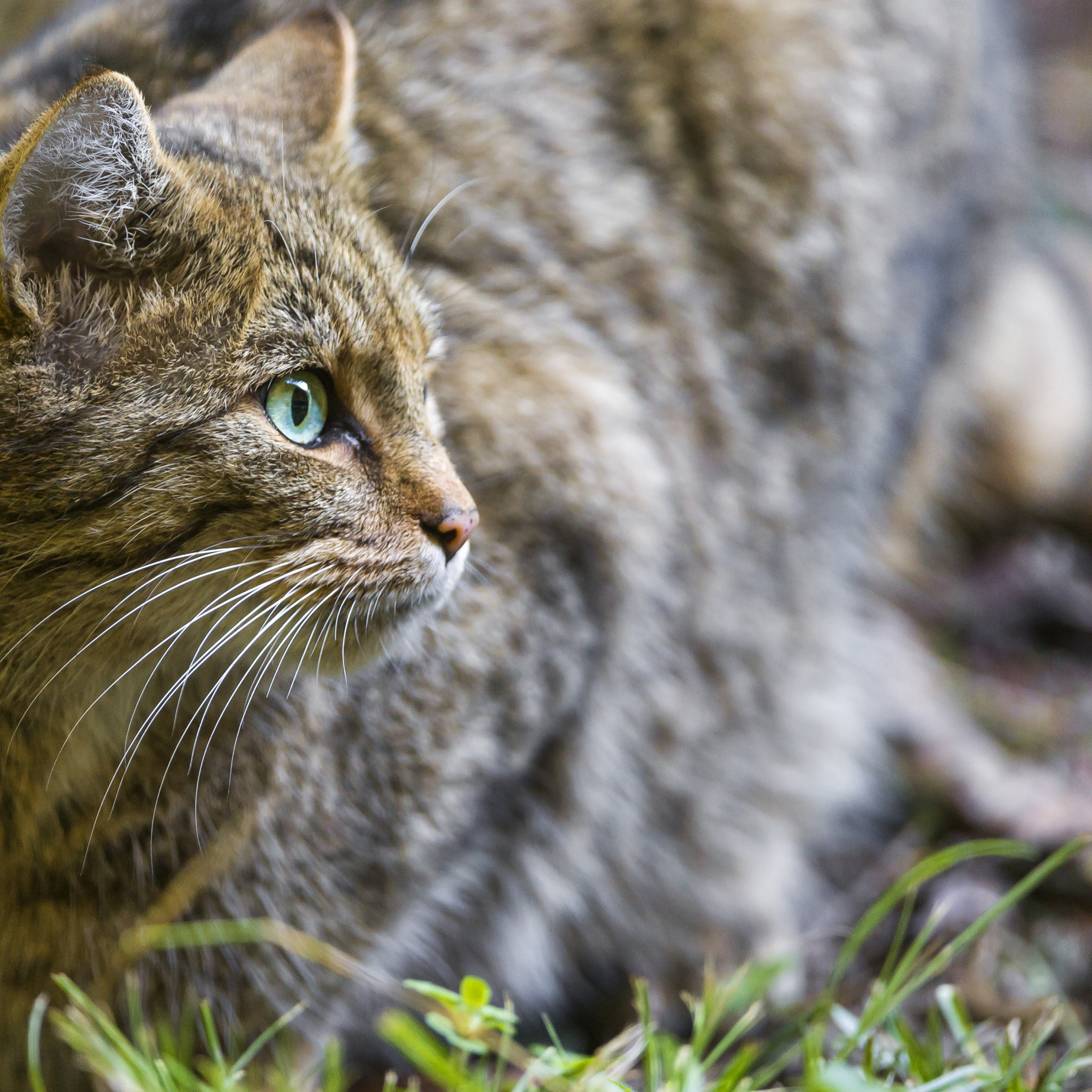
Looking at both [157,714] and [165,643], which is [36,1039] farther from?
[165,643]

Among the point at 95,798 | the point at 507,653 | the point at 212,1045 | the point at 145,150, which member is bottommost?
the point at 212,1045

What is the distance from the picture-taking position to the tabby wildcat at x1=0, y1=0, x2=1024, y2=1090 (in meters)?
1.15

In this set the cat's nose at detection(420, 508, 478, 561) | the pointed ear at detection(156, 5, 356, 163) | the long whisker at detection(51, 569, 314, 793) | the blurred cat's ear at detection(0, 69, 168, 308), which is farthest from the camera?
the pointed ear at detection(156, 5, 356, 163)

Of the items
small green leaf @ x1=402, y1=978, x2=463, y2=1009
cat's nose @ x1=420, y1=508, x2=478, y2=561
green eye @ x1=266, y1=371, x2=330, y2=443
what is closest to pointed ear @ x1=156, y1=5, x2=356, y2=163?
green eye @ x1=266, y1=371, x2=330, y2=443

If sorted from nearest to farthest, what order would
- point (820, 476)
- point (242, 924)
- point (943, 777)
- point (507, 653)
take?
point (242, 924)
point (507, 653)
point (820, 476)
point (943, 777)

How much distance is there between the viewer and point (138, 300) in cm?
115

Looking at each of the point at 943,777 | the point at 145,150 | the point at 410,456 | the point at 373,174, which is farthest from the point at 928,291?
the point at 145,150

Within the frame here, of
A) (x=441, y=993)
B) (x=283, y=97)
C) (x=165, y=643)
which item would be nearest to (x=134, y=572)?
(x=165, y=643)

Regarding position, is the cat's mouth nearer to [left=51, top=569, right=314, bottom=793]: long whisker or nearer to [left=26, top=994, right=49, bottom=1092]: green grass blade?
[left=51, top=569, right=314, bottom=793]: long whisker

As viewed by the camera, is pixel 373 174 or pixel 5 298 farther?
pixel 373 174

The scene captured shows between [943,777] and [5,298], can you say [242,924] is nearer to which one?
[5,298]

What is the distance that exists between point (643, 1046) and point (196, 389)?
0.96 metres

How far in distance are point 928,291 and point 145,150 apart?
6.11 feet

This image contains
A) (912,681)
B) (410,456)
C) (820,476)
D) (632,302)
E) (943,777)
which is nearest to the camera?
(410,456)
